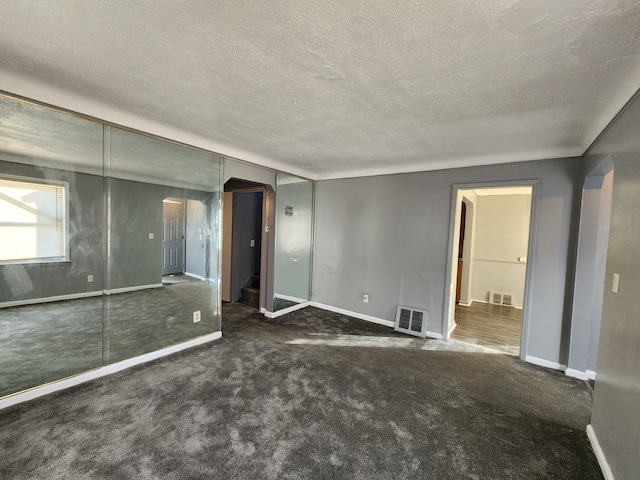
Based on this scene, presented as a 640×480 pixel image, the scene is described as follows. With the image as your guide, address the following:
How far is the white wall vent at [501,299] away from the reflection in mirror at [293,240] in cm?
386

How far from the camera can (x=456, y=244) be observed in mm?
3594

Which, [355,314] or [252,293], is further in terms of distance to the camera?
[252,293]

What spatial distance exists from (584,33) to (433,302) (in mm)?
3087

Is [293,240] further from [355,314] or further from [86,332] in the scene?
[86,332]

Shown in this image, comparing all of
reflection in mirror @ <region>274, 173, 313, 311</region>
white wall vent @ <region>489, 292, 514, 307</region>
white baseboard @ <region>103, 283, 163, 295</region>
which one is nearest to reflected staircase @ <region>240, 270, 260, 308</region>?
reflection in mirror @ <region>274, 173, 313, 311</region>

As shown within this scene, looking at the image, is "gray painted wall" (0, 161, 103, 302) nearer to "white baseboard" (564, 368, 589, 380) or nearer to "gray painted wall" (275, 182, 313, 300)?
"gray painted wall" (275, 182, 313, 300)

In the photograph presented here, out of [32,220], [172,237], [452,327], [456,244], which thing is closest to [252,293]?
[172,237]

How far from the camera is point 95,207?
2.38m

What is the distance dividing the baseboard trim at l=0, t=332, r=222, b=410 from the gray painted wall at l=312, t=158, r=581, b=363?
238 cm

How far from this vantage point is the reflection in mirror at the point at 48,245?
2.02 metres

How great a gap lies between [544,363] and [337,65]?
3.66 metres

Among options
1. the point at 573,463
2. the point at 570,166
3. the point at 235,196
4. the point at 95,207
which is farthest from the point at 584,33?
the point at 235,196

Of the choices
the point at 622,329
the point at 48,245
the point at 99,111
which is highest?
the point at 99,111

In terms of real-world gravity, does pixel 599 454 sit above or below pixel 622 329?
below
